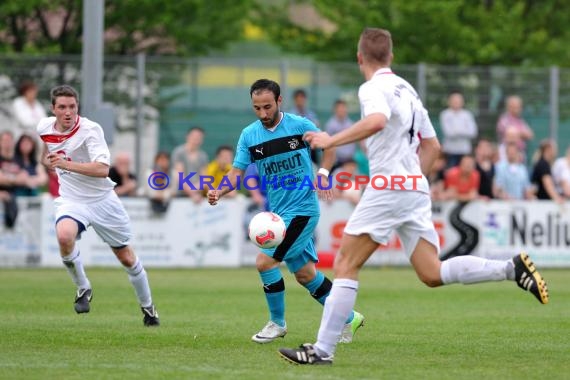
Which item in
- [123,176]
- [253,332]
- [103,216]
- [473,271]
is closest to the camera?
[473,271]

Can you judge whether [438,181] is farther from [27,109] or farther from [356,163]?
[27,109]

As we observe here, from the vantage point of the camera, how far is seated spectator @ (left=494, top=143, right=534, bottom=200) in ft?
78.1

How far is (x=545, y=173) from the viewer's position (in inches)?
926

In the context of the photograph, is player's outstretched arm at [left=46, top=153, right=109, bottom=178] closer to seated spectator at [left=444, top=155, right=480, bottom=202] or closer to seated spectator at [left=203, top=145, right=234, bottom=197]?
seated spectator at [left=203, top=145, right=234, bottom=197]

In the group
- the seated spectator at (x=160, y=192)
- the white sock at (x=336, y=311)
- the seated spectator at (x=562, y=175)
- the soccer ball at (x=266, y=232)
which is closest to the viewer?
the white sock at (x=336, y=311)

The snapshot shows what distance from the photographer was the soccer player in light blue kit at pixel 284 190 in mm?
11094

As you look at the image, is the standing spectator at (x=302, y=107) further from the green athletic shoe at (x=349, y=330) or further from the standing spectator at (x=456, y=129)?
the green athletic shoe at (x=349, y=330)

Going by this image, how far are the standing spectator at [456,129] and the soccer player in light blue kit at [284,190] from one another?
12.6 metres

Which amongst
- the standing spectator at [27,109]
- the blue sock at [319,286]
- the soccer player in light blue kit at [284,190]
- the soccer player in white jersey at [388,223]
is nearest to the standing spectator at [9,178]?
the standing spectator at [27,109]

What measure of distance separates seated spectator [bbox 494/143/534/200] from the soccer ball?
13511 millimetres

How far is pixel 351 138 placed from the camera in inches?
345

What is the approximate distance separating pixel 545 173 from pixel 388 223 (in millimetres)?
14927

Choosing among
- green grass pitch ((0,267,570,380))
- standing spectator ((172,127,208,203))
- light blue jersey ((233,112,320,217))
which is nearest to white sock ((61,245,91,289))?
green grass pitch ((0,267,570,380))

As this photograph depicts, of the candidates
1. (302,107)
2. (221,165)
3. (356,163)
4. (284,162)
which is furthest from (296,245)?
(356,163)
